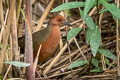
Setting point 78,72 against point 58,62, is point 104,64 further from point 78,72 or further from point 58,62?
point 58,62

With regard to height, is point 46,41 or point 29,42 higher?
point 29,42

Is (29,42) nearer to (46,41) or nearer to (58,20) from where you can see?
(46,41)

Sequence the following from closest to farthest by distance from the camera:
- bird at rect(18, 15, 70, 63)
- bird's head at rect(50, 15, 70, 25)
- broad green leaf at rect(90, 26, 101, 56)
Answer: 1. broad green leaf at rect(90, 26, 101, 56)
2. bird at rect(18, 15, 70, 63)
3. bird's head at rect(50, 15, 70, 25)

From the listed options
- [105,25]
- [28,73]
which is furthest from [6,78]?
[105,25]

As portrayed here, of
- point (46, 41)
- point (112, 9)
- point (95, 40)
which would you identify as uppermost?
point (112, 9)

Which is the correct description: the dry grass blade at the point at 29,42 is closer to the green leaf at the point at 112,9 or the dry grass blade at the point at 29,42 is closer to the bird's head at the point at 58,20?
the green leaf at the point at 112,9

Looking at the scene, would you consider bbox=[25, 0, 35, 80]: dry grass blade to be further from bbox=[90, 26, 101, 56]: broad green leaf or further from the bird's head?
the bird's head

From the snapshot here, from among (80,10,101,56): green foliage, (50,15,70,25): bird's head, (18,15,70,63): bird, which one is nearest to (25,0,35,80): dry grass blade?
(80,10,101,56): green foliage

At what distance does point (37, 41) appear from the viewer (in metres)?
3.80

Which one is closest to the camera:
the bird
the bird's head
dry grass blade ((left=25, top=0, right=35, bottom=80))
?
dry grass blade ((left=25, top=0, right=35, bottom=80))

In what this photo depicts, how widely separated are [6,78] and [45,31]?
103cm

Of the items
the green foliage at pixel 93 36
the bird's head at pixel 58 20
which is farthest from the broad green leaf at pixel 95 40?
the bird's head at pixel 58 20

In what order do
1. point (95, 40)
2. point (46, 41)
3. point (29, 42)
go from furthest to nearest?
1. point (46, 41)
2. point (95, 40)
3. point (29, 42)

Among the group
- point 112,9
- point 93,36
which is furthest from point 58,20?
point 112,9
